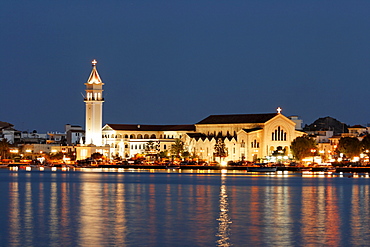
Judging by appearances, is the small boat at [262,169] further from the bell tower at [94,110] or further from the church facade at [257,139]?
the bell tower at [94,110]

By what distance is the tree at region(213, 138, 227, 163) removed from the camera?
126887 mm

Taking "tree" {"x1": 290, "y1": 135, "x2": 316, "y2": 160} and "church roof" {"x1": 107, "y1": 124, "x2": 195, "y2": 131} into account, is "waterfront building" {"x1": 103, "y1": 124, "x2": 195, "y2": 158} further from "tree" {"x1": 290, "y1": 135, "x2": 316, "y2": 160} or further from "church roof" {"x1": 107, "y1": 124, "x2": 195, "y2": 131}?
"tree" {"x1": 290, "y1": 135, "x2": 316, "y2": 160}

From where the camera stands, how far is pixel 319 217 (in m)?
35.2

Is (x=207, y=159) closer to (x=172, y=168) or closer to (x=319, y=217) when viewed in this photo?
(x=172, y=168)

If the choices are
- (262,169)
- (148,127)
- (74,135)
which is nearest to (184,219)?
(262,169)

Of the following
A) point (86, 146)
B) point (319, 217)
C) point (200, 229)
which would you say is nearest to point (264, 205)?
point (319, 217)

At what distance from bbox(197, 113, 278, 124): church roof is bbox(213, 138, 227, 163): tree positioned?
642cm

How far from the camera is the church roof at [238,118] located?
423ft

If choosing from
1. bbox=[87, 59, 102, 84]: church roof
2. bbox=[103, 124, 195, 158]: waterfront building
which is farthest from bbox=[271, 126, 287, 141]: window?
bbox=[87, 59, 102, 84]: church roof

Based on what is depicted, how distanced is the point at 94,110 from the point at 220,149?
28.2 metres

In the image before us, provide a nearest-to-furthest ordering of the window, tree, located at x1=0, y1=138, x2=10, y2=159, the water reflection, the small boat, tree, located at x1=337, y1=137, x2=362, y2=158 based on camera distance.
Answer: the water reflection → the small boat → tree, located at x1=337, y1=137, x2=362, y2=158 → the window → tree, located at x1=0, y1=138, x2=10, y2=159

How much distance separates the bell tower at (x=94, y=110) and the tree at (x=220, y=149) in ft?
83.0

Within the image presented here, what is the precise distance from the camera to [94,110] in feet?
472

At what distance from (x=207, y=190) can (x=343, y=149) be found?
66.8 metres
